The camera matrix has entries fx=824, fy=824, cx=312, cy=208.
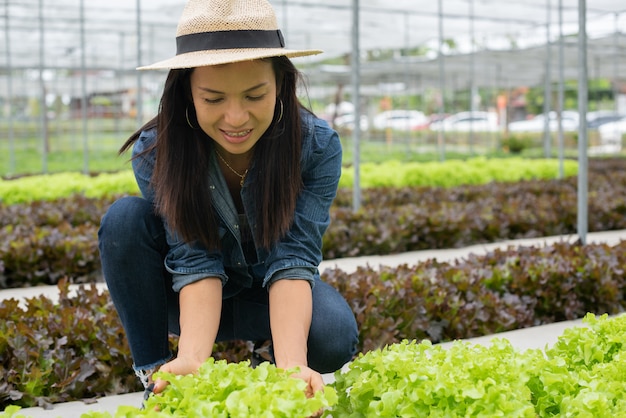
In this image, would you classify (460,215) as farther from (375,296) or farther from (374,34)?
(374,34)

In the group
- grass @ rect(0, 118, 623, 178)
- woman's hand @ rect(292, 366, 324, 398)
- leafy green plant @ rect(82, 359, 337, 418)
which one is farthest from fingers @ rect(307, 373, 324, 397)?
grass @ rect(0, 118, 623, 178)

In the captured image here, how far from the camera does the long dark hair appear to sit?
7.15 feet

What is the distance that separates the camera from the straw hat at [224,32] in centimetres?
199

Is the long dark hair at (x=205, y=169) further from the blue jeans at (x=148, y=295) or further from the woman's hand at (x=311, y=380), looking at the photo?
the woman's hand at (x=311, y=380)

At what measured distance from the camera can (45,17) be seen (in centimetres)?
1513

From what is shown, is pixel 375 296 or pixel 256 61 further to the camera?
pixel 375 296

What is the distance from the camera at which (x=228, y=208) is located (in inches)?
89.7

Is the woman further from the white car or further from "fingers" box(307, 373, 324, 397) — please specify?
the white car

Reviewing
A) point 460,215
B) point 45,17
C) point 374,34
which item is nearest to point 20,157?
point 45,17

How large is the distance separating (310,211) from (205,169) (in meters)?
0.31

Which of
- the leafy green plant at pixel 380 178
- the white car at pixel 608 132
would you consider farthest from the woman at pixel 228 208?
the white car at pixel 608 132

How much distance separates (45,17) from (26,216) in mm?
9569

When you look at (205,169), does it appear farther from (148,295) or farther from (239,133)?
(148,295)

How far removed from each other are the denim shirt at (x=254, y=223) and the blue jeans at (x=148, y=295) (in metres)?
0.07
